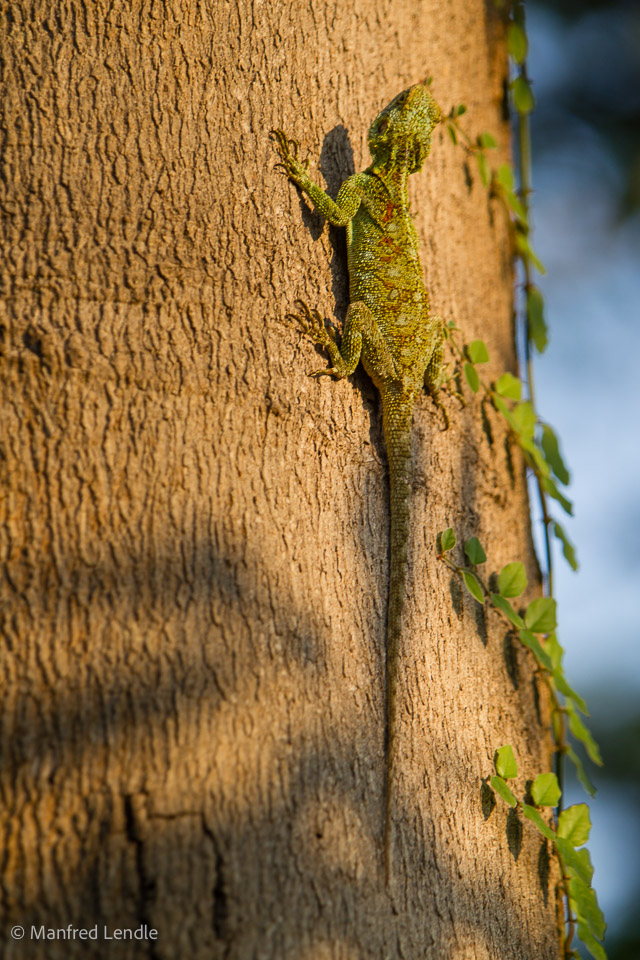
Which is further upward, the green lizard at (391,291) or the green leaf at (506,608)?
the green lizard at (391,291)

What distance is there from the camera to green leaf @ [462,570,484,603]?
2016 millimetres

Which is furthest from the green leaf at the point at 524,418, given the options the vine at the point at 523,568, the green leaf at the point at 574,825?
the green leaf at the point at 574,825

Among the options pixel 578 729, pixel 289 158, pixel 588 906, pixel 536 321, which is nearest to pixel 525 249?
pixel 536 321

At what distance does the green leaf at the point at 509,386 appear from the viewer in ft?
8.32

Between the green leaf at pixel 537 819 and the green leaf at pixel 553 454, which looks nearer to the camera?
the green leaf at pixel 537 819

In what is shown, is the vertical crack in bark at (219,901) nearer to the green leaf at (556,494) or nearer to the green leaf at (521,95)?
the green leaf at (556,494)

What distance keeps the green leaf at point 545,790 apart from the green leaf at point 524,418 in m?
1.07

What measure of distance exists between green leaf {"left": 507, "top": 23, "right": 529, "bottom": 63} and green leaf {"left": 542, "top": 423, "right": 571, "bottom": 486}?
146cm

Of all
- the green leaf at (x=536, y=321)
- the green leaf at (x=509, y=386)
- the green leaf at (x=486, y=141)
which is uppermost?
the green leaf at (x=486, y=141)

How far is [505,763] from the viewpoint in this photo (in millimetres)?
1931

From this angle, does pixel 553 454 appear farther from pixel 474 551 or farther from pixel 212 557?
pixel 212 557

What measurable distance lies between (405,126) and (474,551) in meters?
1.27

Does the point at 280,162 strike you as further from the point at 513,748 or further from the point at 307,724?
the point at 513,748

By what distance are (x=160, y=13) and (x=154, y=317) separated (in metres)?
0.83
